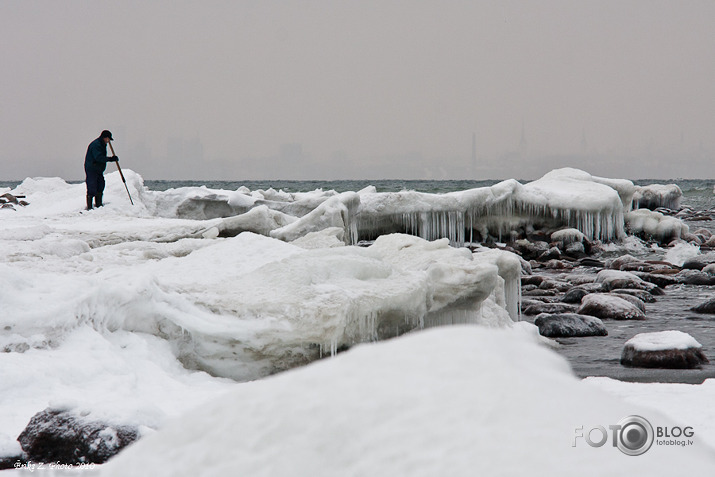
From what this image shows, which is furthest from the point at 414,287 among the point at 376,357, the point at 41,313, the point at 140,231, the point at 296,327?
the point at 140,231

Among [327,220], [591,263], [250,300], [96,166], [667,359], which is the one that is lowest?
[591,263]

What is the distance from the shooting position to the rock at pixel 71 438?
2.49 m

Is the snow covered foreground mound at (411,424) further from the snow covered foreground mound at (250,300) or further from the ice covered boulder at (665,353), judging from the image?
the ice covered boulder at (665,353)

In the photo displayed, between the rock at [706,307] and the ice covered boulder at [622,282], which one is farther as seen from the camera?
the ice covered boulder at [622,282]

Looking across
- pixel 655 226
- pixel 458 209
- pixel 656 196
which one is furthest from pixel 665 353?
pixel 656 196

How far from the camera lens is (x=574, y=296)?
8.35 metres

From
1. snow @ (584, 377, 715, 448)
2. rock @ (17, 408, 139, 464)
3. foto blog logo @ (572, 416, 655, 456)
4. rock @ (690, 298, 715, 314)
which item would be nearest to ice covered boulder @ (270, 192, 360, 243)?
rock @ (690, 298, 715, 314)

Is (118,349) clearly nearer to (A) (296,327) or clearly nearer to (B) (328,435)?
(A) (296,327)

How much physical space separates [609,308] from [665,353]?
2.36m

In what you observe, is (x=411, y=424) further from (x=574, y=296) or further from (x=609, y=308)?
(x=574, y=296)

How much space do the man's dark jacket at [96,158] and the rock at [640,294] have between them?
31.8 feet

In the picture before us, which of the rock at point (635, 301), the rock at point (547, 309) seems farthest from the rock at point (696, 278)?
the rock at point (547, 309)

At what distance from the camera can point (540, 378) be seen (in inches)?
52.5

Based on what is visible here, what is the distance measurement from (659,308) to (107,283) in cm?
666
